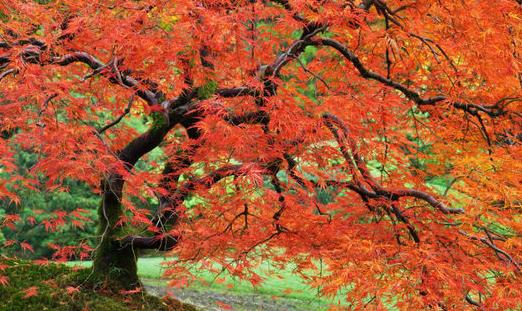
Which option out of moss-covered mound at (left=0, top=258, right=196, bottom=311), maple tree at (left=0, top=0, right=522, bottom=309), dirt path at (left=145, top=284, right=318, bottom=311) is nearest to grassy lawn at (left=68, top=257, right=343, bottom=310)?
dirt path at (left=145, top=284, right=318, bottom=311)

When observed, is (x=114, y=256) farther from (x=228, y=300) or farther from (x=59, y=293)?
(x=228, y=300)

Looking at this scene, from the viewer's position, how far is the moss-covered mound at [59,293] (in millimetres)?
4934

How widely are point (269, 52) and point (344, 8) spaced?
A: 1.21 m

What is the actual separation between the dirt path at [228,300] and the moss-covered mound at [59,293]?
166 cm

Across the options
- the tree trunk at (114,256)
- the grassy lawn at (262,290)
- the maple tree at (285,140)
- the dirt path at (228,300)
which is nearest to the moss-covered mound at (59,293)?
the tree trunk at (114,256)

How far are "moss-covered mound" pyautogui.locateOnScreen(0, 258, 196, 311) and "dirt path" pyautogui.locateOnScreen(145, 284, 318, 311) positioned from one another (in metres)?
1.66

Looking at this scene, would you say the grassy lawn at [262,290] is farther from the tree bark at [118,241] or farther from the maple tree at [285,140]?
the maple tree at [285,140]

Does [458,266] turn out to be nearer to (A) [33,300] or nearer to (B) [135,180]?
(B) [135,180]

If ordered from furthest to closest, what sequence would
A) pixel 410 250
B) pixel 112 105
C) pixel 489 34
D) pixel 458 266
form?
pixel 112 105, pixel 489 34, pixel 458 266, pixel 410 250

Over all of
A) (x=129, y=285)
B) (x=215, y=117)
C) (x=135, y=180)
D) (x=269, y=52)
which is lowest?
(x=129, y=285)

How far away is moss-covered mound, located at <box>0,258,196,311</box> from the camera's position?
16.2 feet

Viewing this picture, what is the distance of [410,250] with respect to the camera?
3457 mm

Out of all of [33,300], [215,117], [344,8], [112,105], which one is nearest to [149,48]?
[215,117]

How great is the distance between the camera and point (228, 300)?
779cm
